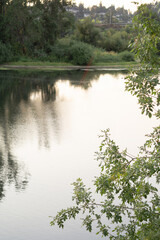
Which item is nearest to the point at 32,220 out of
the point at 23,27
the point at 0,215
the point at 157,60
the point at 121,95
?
the point at 0,215

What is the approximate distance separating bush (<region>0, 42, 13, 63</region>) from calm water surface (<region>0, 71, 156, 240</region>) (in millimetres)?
24368

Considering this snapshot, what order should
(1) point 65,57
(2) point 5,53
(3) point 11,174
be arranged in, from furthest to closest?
(1) point 65,57
(2) point 5,53
(3) point 11,174

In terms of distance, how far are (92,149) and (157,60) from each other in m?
10.8

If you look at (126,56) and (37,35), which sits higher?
(37,35)

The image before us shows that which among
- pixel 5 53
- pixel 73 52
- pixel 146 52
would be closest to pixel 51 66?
pixel 73 52

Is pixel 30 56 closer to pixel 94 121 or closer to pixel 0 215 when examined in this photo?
pixel 94 121

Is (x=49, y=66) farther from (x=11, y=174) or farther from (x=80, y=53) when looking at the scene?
(x=11, y=174)

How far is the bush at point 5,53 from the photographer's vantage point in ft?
200

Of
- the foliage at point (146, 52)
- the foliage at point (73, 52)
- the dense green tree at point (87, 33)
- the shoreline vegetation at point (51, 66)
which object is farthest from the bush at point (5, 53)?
the foliage at point (146, 52)

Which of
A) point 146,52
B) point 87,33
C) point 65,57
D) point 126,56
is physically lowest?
point 126,56

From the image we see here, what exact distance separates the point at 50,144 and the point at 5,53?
1801 inches

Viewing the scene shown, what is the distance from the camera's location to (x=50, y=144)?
18328 mm

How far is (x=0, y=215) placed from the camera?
1099 centimetres

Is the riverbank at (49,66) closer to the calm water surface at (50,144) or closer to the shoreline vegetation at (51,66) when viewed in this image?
the shoreline vegetation at (51,66)
